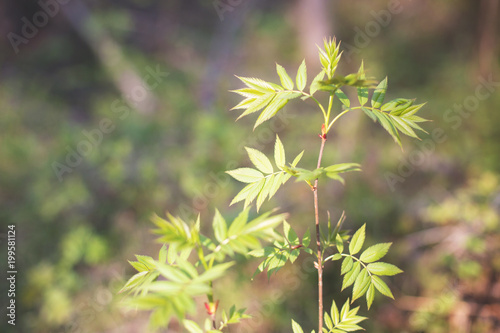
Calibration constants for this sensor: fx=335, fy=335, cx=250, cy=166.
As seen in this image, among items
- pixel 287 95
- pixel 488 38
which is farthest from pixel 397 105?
pixel 488 38

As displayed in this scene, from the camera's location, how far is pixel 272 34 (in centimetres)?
750

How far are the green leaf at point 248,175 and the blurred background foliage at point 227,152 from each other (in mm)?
1880

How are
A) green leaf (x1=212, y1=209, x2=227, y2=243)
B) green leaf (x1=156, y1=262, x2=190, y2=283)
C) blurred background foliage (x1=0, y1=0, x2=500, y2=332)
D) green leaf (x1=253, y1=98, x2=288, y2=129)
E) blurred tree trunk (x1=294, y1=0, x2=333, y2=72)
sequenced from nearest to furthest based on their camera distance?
green leaf (x1=156, y1=262, x2=190, y2=283) → green leaf (x1=212, y1=209, x2=227, y2=243) → green leaf (x1=253, y1=98, x2=288, y2=129) → blurred background foliage (x1=0, y1=0, x2=500, y2=332) → blurred tree trunk (x1=294, y1=0, x2=333, y2=72)

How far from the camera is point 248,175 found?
3.34 ft

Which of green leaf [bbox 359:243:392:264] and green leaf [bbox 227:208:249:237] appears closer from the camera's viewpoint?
green leaf [bbox 227:208:249:237]

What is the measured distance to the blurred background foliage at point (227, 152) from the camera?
2.67 metres

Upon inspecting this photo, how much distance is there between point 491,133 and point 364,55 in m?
2.87

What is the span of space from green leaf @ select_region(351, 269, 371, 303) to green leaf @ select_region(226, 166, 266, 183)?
0.41m

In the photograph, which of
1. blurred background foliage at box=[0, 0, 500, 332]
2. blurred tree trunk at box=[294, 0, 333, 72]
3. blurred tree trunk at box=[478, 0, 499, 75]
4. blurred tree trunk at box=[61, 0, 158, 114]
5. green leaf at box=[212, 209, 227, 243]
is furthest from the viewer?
blurred tree trunk at box=[294, 0, 333, 72]

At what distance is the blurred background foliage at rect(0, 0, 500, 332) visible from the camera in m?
2.67

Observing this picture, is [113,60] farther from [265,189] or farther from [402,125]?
Result: [402,125]

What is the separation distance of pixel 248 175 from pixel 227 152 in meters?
2.41

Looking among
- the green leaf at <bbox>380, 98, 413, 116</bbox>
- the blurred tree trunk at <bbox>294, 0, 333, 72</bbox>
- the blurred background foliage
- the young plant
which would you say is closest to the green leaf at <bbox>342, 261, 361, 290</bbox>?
the young plant

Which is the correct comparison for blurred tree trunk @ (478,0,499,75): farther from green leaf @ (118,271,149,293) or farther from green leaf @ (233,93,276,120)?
green leaf @ (118,271,149,293)
